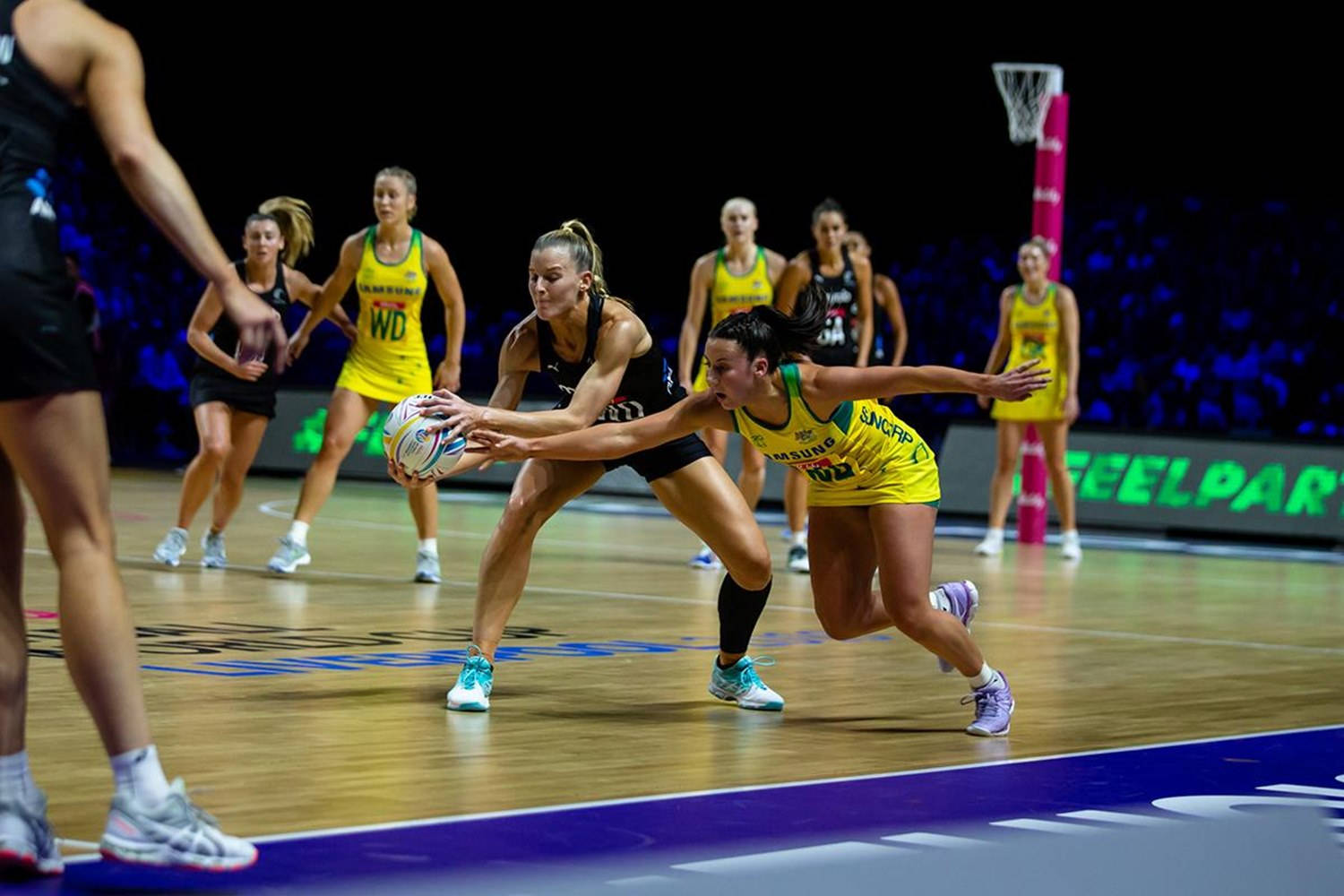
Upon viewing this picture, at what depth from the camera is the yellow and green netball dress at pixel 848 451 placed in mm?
6176

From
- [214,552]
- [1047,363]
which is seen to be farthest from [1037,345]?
[214,552]

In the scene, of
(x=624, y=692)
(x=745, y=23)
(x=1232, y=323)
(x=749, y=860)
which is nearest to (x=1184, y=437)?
(x=1232, y=323)

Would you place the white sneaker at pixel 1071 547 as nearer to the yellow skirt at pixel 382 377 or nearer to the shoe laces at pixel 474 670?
the yellow skirt at pixel 382 377

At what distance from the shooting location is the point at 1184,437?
1586 cm

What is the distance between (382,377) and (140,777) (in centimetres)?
673

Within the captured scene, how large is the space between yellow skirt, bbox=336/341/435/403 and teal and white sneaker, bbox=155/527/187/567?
3.97 feet

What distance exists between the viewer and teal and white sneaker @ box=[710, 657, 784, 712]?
6707 mm

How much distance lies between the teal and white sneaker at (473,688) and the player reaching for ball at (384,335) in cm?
395

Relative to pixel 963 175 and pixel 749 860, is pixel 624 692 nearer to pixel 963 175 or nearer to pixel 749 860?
pixel 749 860

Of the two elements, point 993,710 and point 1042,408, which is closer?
point 993,710

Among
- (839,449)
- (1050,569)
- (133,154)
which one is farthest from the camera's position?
(1050,569)

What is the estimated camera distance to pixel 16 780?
4.02 metres

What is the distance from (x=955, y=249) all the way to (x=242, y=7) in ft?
27.2

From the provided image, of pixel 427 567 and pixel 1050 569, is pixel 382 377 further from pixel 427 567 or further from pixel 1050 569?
pixel 1050 569
